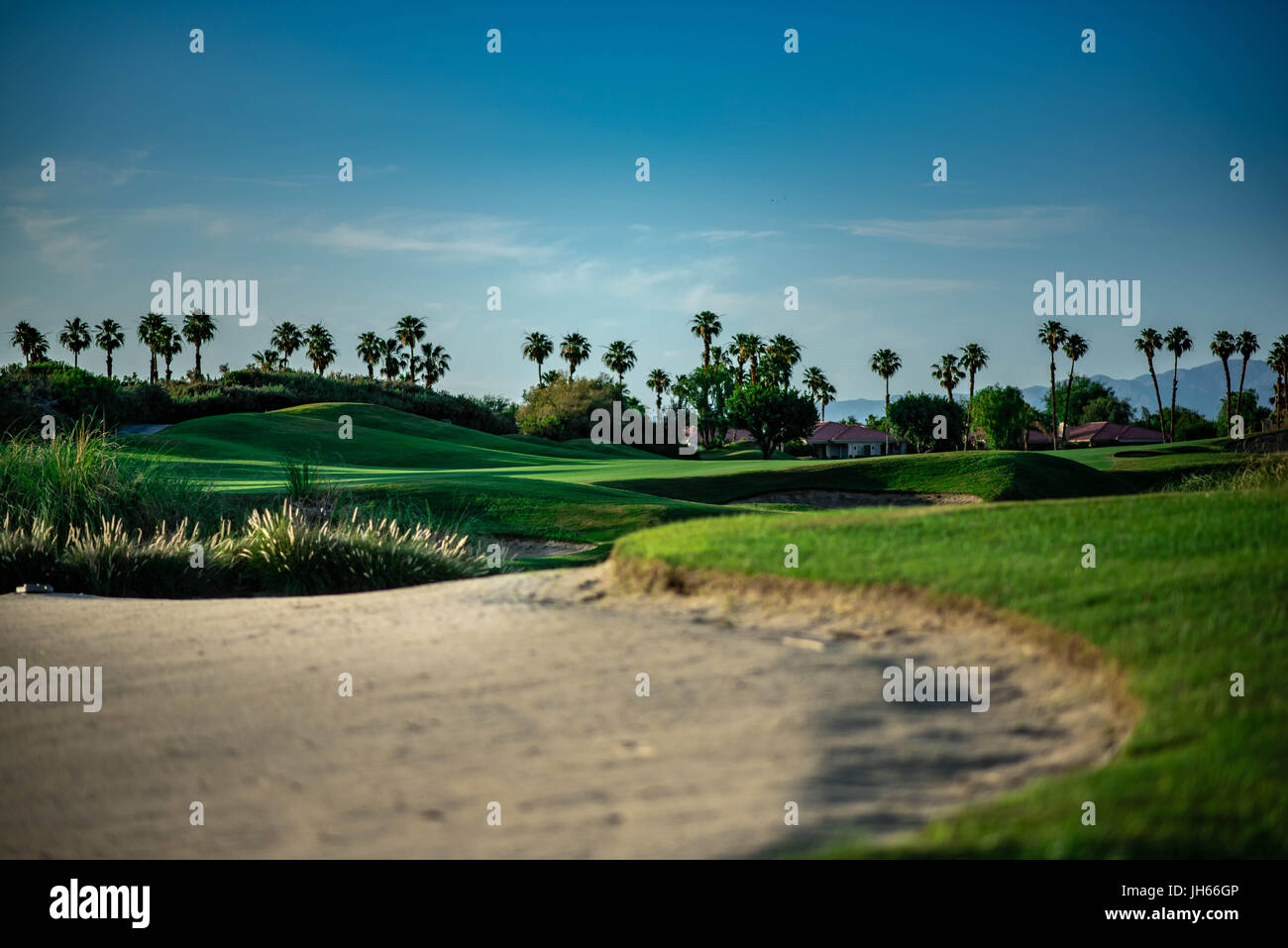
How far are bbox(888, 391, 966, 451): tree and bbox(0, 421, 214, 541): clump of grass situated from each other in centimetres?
7269

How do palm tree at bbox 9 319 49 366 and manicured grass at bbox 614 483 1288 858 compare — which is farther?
palm tree at bbox 9 319 49 366

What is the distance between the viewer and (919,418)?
82500 mm

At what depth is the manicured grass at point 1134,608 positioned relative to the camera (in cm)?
355

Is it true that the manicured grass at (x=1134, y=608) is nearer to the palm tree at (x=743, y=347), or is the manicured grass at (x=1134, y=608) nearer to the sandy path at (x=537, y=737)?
the sandy path at (x=537, y=737)

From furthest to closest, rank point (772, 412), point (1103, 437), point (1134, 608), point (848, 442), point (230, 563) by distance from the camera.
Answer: point (848, 442), point (1103, 437), point (772, 412), point (230, 563), point (1134, 608)

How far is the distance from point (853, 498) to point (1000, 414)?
62.8m

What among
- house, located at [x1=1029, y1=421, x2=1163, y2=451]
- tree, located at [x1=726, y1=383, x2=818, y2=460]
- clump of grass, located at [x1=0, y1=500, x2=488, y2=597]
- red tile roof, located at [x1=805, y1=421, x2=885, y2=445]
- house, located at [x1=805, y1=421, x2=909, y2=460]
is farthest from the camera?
red tile roof, located at [x1=805, y1=421, x2=885, y2=445]

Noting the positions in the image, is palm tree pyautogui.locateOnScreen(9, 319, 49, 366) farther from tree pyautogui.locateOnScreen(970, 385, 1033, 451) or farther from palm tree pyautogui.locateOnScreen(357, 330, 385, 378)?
tree pyautogui.locateOnScreen(970, 385, 1033, 451)

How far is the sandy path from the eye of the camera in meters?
3.96

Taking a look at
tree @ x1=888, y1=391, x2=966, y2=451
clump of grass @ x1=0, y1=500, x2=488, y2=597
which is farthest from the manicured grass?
tree @ x1=888, y1=391, x2=966, y2=451

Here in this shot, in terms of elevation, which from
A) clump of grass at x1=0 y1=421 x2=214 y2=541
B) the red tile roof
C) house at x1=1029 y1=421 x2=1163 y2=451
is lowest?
clump of grass at x1=0 y1=421 x2=214 y2=541

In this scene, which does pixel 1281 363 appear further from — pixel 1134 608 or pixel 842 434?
pixel 1134 608

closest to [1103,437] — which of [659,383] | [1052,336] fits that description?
[1052,336]
